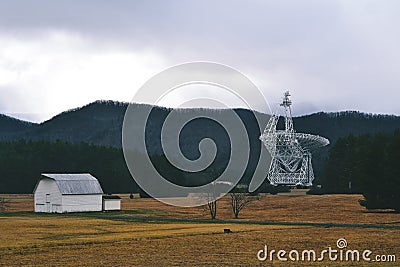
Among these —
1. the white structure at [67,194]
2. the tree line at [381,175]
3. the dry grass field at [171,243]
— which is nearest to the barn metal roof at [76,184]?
the white structure at [67,194]

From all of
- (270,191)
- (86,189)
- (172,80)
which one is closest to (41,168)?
(270,191)

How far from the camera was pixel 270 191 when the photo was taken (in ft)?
359

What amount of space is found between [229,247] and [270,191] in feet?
264

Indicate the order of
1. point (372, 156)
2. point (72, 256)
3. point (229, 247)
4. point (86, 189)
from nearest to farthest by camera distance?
point (72, 256), point (229, 247), point (372, 156), point (86, 189)

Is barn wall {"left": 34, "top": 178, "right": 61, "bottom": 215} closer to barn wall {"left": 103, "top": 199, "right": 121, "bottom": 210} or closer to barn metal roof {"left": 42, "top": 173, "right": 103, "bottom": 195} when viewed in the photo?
barn metal roof {"left": 42, "top": 173, "right": 103, "bottom": 195}

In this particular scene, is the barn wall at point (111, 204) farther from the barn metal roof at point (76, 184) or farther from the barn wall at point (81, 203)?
the barn metal roof at point (76, 184)

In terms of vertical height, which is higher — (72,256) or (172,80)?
(172,80)

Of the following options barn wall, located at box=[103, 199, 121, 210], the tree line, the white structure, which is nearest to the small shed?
barn wall, located at box=[103, 199, 121, 210]

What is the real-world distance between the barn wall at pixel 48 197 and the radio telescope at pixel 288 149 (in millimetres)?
33805

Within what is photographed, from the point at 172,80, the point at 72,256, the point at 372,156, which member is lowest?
the point at 72,256

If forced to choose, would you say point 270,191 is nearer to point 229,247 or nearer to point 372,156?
point 372,156

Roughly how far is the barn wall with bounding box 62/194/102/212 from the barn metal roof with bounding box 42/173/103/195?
44 cm

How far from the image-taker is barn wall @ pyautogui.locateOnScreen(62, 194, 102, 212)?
66.7m

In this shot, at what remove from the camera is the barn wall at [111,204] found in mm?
68625
